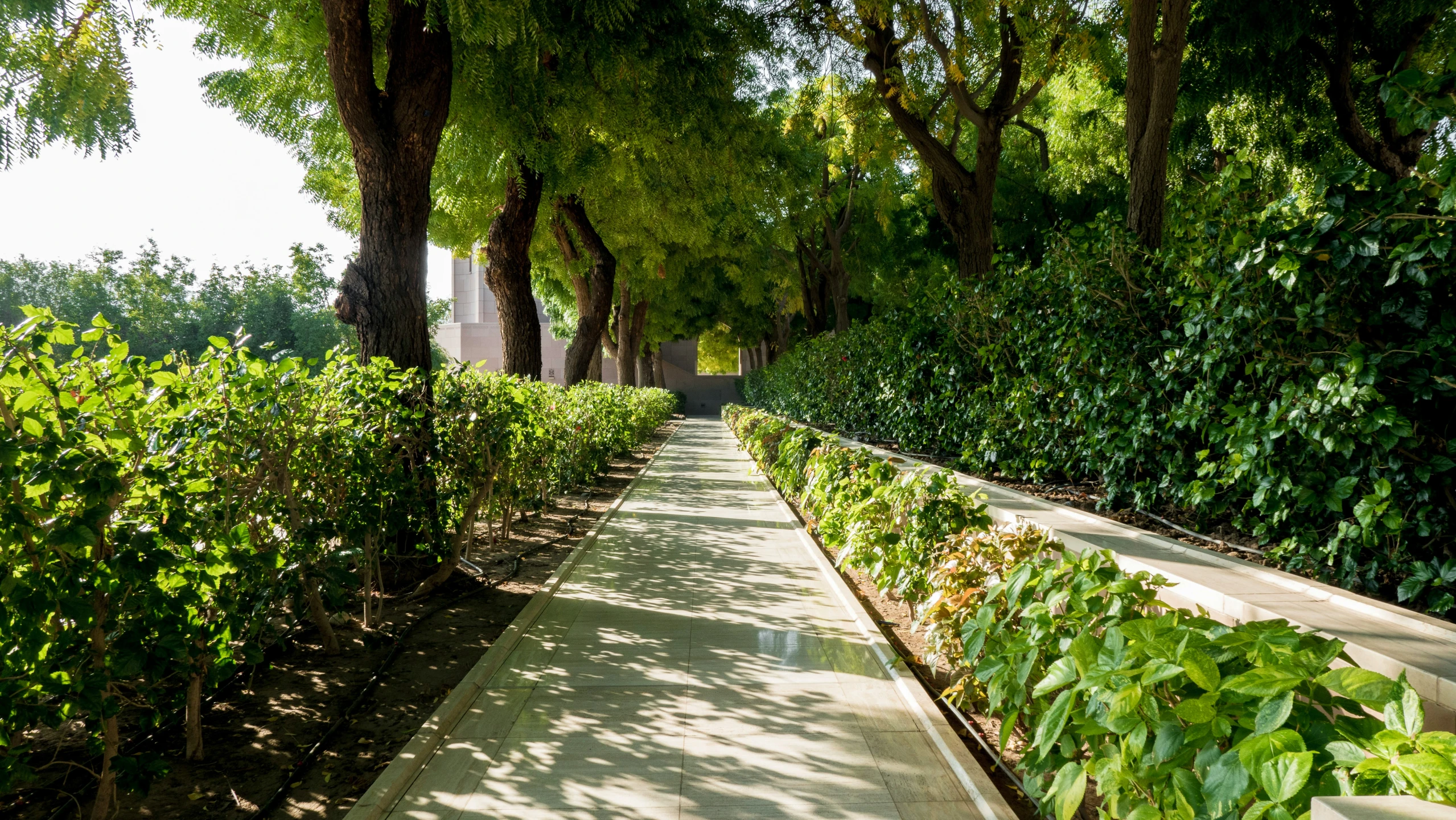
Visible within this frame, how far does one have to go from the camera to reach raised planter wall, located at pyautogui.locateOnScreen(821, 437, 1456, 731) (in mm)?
2072

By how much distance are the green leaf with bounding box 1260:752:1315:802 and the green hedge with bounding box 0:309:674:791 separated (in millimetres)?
3114

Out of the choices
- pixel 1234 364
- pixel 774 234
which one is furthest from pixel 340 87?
pixel 774 234

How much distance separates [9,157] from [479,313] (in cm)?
5249

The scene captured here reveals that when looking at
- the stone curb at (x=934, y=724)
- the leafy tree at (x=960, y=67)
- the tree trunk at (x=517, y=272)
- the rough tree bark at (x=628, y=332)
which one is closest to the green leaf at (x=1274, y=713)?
the stone curb at (x=934, y=724)

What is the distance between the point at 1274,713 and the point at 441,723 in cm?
347

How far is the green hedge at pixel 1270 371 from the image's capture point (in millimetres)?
3043

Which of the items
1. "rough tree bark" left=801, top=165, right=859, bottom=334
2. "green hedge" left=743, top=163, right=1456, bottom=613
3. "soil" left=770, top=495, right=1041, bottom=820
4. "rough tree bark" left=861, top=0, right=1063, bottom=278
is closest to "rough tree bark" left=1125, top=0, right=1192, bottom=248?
Result: "green hedge" left=743, top=163, right=1456, bottom=613

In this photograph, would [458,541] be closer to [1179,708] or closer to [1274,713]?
[1179,708]

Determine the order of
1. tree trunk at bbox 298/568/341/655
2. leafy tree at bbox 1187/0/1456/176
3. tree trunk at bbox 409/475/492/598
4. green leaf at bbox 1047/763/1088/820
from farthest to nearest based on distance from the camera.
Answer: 1. leafy tree at bbox 1187/0/1456/176
2. tree trunk at bbox 409/475/492/598
3. tree trunk at bbox 298/568/341/655
4. green leaf at bbox 1047/763/1088/820

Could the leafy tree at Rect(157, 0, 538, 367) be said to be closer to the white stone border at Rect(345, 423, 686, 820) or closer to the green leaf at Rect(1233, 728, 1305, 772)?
the white stone border at Rect(345, 423, 686, 820)

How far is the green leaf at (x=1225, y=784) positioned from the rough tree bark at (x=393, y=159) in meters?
6.16

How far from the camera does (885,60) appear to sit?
396 inches

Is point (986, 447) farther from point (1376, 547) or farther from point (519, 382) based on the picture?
point (519, 382)

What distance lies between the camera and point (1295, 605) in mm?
2803
